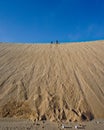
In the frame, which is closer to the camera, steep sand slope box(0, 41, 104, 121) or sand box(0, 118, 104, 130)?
sand box(0, 118, 104, 130)

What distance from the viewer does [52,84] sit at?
570 inches

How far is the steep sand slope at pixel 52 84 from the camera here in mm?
11336

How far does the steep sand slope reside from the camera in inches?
446

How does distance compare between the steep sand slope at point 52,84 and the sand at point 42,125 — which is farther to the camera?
the steep sand slope at point 52,84

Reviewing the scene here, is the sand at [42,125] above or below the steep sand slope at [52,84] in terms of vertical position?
below

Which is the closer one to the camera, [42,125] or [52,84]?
[42,125]

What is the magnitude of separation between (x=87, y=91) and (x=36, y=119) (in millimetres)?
4522

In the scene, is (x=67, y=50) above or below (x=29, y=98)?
above

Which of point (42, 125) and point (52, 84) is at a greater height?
point (52, 84)

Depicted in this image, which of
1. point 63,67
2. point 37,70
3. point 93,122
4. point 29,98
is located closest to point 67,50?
point 63,67

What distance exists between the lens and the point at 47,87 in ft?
45.8

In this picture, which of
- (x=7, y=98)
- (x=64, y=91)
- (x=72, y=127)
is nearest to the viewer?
(x=72, y=127)

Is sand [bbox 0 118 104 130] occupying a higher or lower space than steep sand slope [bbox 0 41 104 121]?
lower

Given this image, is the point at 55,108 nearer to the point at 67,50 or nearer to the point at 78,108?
the point at 78,108
